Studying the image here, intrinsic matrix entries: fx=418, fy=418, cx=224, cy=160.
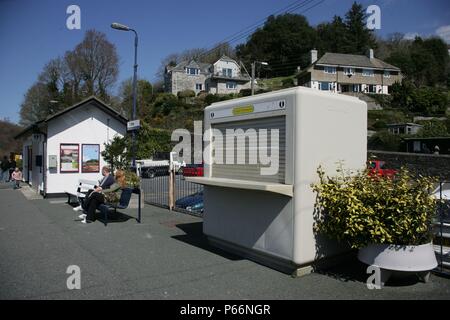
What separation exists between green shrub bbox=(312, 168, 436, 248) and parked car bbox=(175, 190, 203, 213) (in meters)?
5.89

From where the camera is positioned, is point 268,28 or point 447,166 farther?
point 268,28

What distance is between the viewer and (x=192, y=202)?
38.4ft

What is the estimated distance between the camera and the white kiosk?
5.65 metres

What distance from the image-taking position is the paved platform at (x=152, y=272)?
5055 mm

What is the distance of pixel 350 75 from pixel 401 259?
7247 centimetres

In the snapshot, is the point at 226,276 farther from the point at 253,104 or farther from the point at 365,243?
the point at 253,104

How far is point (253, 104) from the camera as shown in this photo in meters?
6.39

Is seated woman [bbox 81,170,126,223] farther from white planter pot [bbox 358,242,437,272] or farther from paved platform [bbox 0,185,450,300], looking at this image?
white planter pot [bbox 358,242,437,272]

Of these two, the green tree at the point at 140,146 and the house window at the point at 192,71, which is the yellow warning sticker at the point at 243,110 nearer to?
the green tree at the point at 140,146

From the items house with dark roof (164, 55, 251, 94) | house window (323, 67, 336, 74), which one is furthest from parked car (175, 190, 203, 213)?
house with dark roof (164, 55, 251, 94)

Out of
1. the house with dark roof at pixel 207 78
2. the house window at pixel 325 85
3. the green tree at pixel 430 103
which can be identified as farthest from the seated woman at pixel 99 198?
the house with dark roof at pixel 207 78

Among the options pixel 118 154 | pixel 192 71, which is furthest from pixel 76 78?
pixel 118 154

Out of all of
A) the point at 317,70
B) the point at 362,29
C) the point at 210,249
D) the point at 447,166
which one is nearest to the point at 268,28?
the point at 362,29
